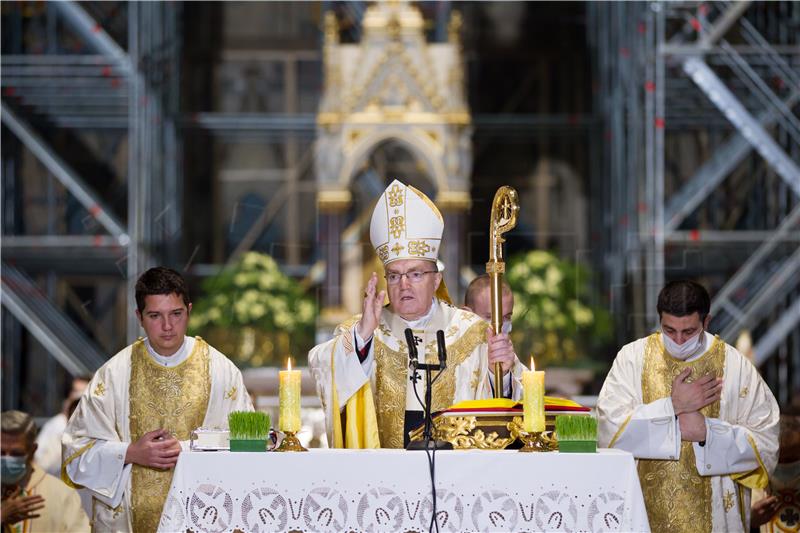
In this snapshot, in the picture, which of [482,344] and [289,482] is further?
[482,344]

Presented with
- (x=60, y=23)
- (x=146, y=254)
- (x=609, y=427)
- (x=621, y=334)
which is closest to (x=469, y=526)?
(x=609, y=427)

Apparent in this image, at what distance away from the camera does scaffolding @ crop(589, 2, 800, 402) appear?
29.6 ft

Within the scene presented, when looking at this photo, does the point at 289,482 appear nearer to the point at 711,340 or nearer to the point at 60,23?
the point at 711,340

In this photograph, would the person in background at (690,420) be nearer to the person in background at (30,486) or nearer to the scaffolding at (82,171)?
the person in background at (30,486)

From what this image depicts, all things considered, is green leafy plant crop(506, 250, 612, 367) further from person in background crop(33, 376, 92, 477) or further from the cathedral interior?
person in background crop(33, 376, 92, 477)

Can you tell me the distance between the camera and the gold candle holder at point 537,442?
3.96m

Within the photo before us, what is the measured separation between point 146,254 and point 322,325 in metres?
1.23

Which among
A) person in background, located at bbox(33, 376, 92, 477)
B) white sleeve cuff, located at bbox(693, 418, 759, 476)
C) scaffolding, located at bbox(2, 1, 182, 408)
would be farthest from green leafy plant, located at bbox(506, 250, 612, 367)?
white sleeve cuff, located at bbox(693, 418, 759, 476)

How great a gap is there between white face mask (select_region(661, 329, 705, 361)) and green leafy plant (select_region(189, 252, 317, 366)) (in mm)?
4073

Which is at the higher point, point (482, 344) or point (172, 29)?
point (172, 29)

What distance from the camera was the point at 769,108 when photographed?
9367 mm

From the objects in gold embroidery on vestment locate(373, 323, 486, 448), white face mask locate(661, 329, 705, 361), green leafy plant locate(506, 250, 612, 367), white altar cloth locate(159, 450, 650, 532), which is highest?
green leafy plant locate(506, 250, 612, 367)

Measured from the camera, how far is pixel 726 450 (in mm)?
4613

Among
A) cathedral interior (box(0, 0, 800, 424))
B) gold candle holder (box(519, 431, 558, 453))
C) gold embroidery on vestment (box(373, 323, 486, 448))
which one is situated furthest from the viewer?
cathedral interior (box(0, 0, 800, 424))
